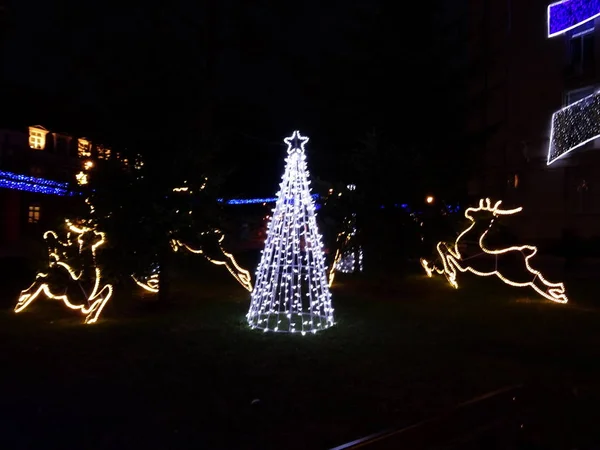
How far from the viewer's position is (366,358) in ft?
25.9

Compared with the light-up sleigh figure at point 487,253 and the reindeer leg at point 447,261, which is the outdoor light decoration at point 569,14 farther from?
the reindeer leg at point 447,261

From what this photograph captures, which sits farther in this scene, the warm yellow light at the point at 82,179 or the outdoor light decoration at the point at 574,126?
the outdoor light decoration at the point at 574,126

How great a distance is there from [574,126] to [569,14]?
149 inches

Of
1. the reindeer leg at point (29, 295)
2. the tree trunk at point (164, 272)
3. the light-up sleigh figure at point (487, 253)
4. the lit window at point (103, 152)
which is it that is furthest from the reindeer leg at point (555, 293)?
the reindeer leg at point (29, 295)

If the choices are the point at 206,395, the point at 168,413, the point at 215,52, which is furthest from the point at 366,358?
the point at 215,52

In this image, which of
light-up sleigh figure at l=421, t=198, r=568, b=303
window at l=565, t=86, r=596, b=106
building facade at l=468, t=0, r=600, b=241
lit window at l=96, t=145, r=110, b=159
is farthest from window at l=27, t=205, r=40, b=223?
window at l=565, t=86, r=596, b=106

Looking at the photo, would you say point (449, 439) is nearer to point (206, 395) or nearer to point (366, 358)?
point (206, 395)

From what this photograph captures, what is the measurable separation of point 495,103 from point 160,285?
19.8m

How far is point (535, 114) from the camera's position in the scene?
24969 millimetres

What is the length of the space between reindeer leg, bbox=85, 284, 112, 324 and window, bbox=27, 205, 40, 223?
2373 centimetres

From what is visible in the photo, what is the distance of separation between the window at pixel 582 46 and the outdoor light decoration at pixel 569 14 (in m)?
0.66

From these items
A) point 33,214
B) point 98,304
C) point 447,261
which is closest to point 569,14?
point 447,261

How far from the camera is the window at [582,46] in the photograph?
23.0 m

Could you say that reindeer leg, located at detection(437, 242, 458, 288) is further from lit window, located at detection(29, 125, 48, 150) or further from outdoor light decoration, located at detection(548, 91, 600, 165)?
lit window, located at detection(29, 125, 48, 150)
